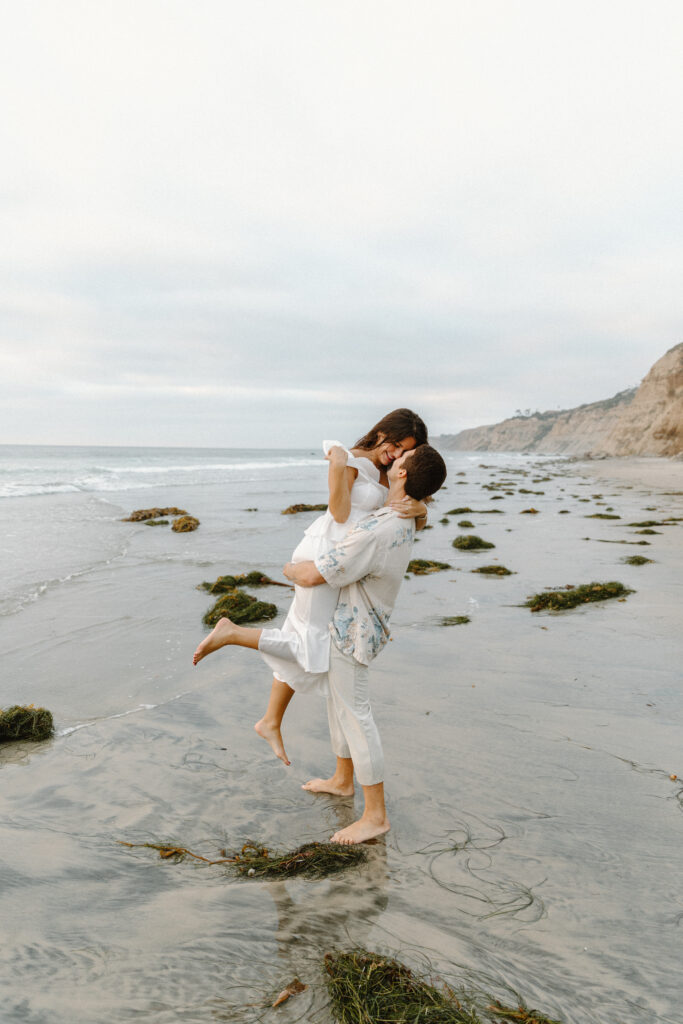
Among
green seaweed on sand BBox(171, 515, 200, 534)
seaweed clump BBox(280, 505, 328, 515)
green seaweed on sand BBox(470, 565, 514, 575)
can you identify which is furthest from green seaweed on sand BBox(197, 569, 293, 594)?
seaweed clump BBox(280, 505, 328, 515)

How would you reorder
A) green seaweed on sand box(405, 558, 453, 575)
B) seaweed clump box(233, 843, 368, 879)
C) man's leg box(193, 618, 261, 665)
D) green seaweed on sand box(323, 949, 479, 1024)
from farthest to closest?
green seaweed on sand box(405, 558, 453, 575)
man's leg box(193, 618, 261, 665)
seaweed clump box(233, 843, 368, 879)
green seaweed on sand box(323, 949, 479, 1024)

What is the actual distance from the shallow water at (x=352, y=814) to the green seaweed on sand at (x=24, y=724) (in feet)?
0.34

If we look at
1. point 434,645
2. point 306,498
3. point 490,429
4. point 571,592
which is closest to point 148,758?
point 434,645

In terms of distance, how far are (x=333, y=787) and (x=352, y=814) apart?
0.19 metres

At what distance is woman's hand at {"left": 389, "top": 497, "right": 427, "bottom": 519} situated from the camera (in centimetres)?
262

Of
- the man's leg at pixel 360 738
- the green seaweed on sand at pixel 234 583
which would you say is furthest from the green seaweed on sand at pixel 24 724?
the green seaweed on sand at pixel 234 583

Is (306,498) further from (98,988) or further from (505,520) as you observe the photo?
(98,988)

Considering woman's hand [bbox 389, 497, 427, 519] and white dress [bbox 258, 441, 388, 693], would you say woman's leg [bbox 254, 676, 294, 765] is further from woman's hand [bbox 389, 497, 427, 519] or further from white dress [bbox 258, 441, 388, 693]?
woman's hand [bbox 389, 497, 427, 519]

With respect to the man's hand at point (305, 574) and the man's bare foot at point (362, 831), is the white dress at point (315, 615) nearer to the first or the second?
the man's hand at point (305, 574)

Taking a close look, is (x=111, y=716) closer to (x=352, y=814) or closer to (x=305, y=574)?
(x=352, y=814)

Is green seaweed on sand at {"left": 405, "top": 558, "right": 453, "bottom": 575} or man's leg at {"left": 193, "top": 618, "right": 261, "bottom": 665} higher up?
man's leg at {"left": 193, "top": 618, "right": 261, "bottom": 665}

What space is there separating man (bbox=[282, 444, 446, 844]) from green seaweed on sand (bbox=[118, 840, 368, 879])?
4.4 inches

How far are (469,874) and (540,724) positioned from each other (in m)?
1.56

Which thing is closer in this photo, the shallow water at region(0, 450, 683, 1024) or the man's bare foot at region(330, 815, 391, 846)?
the shallow water at region(0, 450, 683, 1024)
